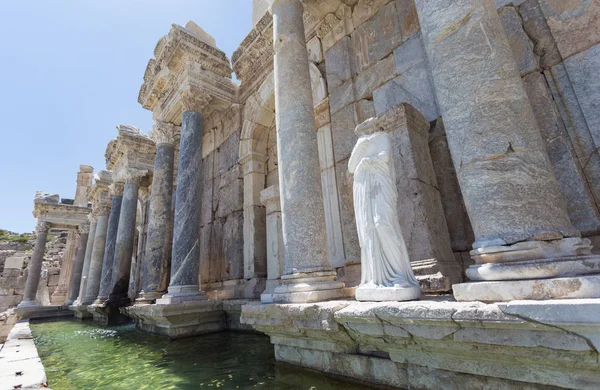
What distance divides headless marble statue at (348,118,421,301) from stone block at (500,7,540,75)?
2212 millimetres

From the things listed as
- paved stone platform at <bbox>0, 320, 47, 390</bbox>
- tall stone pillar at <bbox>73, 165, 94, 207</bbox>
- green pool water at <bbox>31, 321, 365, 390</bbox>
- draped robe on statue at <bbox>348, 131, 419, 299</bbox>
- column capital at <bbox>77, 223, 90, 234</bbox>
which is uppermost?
tall stone pillar at <bbox>73, 165, 94, 207</bbox>

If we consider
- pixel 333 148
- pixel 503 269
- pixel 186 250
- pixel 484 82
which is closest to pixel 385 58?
pixel 333 148

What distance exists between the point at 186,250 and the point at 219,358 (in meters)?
3.09

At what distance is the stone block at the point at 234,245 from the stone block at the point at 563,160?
6.42 meters

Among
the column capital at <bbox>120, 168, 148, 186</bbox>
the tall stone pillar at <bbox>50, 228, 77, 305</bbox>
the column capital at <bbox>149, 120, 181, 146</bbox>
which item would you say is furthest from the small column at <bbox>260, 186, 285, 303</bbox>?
the tall stone pillar at <bbox>50, 228, 77, 305</bbox>

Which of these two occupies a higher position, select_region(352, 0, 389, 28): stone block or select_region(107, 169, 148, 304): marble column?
select_region(352, 0, 389, 28): stone block

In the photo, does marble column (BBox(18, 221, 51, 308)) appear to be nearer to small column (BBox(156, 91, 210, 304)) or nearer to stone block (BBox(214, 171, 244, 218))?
stone block (BBox(214, 171, 244, 218))

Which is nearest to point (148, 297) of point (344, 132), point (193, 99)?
point (193, 99)

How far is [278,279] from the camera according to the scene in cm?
596

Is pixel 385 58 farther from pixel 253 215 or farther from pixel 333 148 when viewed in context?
pixel 253 215

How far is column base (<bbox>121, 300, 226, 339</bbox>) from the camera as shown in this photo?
5984 mm

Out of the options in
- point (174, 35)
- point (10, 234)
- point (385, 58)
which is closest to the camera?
point (385, 58)

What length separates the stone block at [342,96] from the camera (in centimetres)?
567

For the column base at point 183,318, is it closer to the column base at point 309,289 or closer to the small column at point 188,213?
the small column at point 188,213
